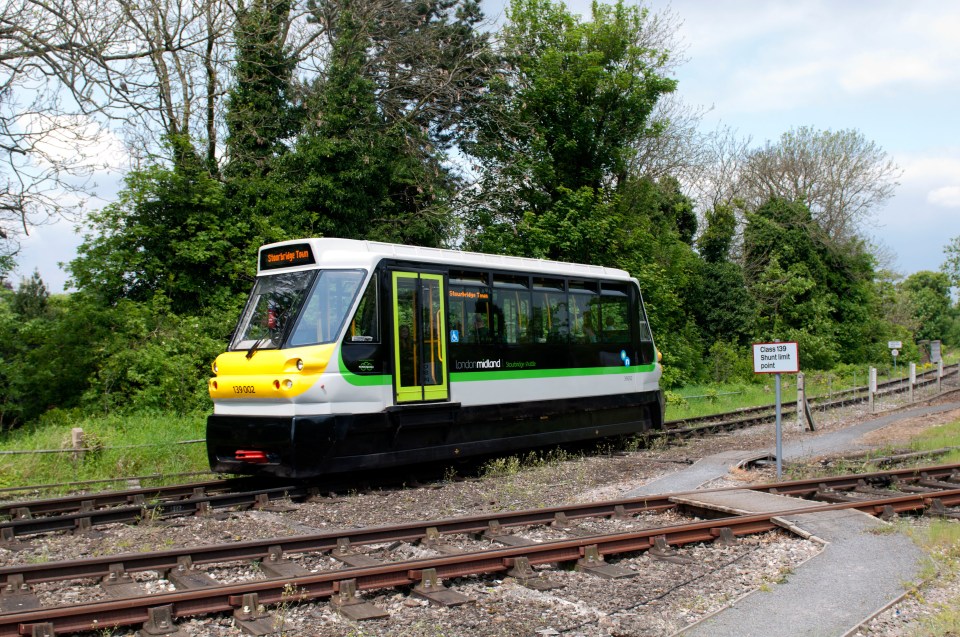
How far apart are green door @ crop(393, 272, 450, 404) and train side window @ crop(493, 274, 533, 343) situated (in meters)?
1.27

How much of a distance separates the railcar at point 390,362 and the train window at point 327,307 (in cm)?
2

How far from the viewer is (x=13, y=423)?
17.5 meters

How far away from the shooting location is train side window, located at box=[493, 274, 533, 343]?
12.9 meters

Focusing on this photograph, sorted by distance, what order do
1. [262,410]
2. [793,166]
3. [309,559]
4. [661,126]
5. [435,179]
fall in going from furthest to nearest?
[793,166] → [661,126] → [435,179] → [262,410] → [309,559]

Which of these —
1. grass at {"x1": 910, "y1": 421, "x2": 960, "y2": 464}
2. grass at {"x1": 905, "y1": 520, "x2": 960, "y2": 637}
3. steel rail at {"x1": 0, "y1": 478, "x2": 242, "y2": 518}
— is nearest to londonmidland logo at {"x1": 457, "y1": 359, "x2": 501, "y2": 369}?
steel rail at {"x1": 0, "y1": 478, "x2": 242, "y2": 518}

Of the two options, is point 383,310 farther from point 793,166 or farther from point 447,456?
point 793,166

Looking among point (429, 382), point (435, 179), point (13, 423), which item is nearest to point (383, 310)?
point (429, 382)

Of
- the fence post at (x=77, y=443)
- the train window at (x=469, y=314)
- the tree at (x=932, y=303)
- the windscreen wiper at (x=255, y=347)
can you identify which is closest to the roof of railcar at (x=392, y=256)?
the train window at (x=469, y=314)

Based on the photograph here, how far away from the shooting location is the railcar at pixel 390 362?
10438mm

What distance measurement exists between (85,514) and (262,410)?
2.52 m

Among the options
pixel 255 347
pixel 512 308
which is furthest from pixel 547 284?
pixel 255 347

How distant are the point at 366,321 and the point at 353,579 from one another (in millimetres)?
5292

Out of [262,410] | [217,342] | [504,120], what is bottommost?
[262,410]

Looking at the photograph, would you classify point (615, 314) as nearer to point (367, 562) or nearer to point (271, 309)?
point (271, 309)
